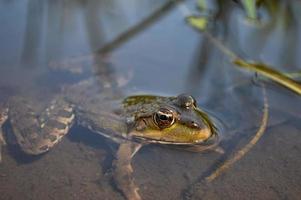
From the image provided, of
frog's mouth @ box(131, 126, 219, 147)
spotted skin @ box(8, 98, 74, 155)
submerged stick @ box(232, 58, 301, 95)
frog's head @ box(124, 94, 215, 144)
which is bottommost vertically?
spotted skin @ box(8, 98, 74, 155)

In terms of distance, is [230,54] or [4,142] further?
[230,54]

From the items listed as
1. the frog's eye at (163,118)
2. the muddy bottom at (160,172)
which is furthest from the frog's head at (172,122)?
the muddy bottom at (160,172)

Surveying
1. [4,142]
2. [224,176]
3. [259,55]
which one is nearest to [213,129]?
[224,176]

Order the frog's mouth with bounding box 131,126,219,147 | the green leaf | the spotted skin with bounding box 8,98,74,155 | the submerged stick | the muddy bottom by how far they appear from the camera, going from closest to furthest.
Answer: the muddy bottom < the frog's mouth with bounding box 131,126,219,147 < the spotted skin with bounding box 8,98,74,155 < the submerged stick < the green leaf

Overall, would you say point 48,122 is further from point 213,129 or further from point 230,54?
point 230,54

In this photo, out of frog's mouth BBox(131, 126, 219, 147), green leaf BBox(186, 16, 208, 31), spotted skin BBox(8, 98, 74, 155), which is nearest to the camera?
frog's mouth BBox(131, 126, 219, 147)

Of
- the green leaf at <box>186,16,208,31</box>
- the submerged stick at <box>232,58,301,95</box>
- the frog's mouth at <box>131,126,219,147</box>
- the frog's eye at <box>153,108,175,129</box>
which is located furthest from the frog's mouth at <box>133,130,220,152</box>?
the green leaf at <box>186,16,208,31</box>

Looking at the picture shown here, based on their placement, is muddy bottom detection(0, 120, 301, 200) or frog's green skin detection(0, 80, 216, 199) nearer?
muddy bottom detection(0, 120, 301, 200)

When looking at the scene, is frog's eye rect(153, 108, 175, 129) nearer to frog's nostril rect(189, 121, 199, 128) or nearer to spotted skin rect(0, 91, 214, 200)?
spotted skin rect(0, 91, 214, 200)

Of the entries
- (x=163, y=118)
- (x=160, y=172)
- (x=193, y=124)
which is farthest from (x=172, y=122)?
(x=160, y=172)
